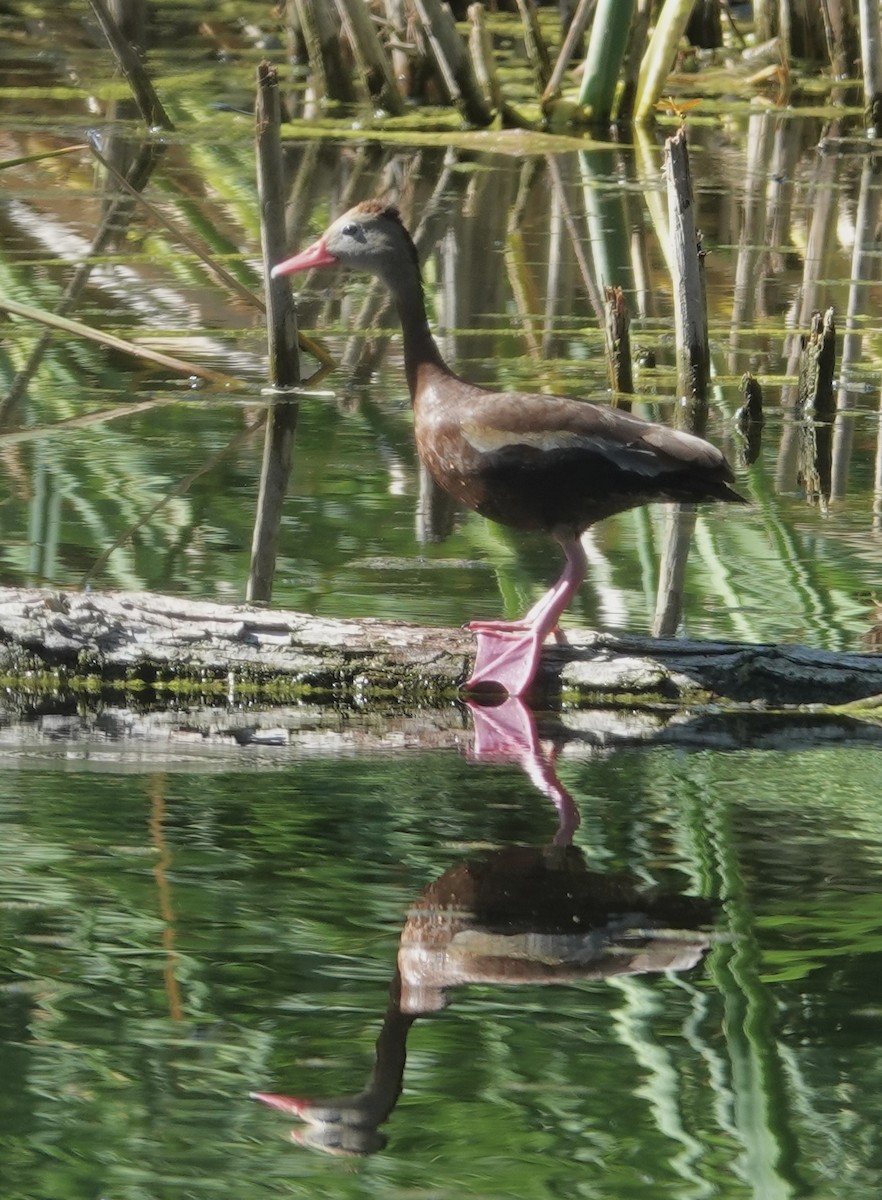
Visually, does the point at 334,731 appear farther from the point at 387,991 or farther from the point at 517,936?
the point at 387,991

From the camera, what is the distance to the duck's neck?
5945mm

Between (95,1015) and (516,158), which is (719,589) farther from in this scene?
(516,158)

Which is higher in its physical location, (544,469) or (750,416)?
(750,416)

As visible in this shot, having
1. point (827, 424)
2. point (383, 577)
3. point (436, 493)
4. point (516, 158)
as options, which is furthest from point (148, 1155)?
point (516, 158)

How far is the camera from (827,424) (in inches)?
344

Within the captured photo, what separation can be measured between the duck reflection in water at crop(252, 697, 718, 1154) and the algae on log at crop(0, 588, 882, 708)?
0.85m

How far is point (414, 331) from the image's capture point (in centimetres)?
607

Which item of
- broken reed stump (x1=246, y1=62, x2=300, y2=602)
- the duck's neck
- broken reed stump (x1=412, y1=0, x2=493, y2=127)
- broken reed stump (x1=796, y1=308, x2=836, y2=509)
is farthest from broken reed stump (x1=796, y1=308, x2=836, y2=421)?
broken reed stump (x1=412, y1=0, x2=493, y2=127)

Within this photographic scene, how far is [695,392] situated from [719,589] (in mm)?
2533

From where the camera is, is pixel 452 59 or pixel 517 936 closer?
pixel 517 936

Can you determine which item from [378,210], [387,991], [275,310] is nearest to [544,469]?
[378,210]

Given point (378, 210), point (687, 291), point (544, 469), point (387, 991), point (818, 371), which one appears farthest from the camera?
point (818, 371)

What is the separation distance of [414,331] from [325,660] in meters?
1.22

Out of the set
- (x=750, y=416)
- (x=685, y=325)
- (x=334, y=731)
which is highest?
(x=685, y=325)
